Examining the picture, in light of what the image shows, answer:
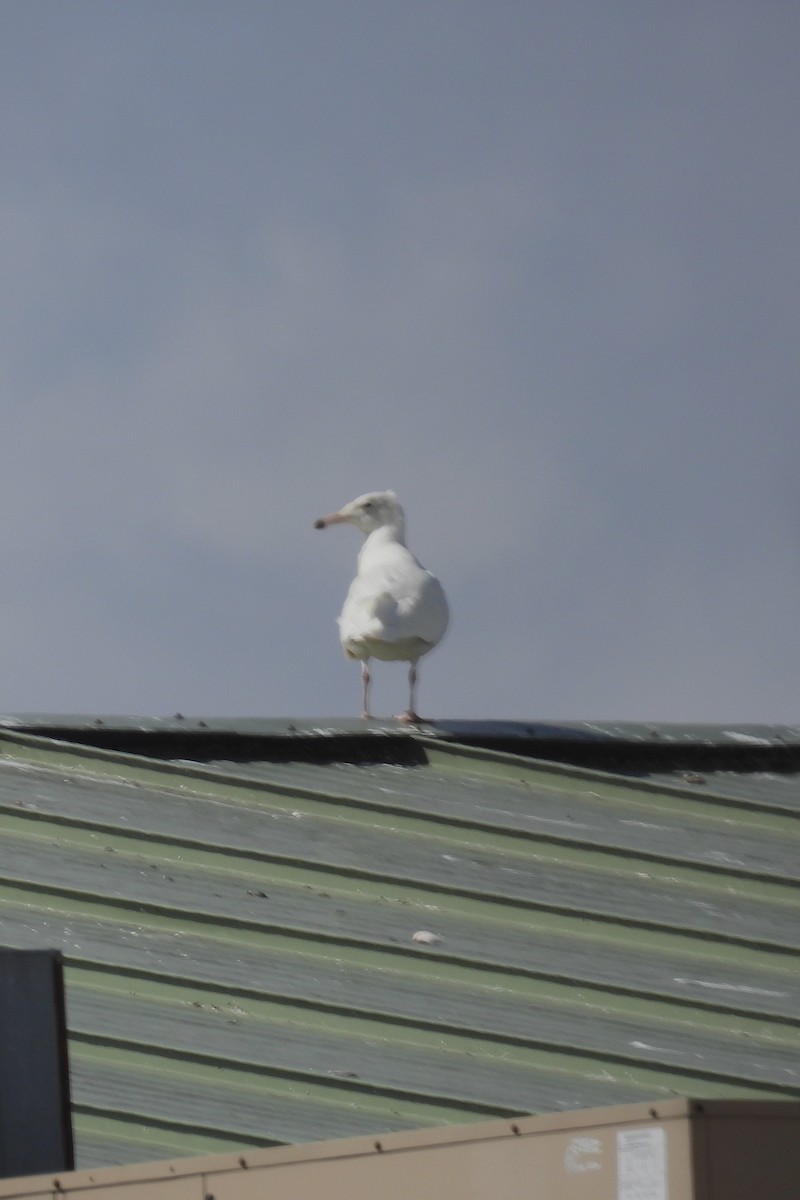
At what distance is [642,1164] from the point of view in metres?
3.07

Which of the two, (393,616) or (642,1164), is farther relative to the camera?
(393,616)

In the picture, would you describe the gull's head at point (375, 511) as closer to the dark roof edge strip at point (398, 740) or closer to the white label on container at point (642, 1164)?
the dark roof edge strip at point (398, 740)

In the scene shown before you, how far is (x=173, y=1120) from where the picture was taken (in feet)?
18.7

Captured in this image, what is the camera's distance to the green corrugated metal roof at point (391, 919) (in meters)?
5.94

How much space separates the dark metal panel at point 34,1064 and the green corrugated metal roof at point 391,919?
45.3 inches

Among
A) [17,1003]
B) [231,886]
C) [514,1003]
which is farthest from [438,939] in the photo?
[17,1003]

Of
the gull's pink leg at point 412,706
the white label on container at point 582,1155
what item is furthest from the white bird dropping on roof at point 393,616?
the white label on container at point 582,1155

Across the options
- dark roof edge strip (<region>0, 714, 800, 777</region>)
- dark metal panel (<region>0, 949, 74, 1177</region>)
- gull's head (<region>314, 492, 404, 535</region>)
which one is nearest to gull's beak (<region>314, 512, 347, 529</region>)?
gull's head (<region>314, 492, 404, 535</region>)

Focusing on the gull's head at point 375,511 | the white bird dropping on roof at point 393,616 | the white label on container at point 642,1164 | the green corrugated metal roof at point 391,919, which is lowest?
the white label on container at point 642,1164

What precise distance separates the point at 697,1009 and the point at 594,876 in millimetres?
722

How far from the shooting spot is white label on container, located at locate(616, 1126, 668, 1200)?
3.04 m

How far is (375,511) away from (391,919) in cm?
422

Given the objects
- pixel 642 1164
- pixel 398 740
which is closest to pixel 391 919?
pixel 398 740

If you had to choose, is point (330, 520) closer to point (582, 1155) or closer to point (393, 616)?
point (393, 616)
